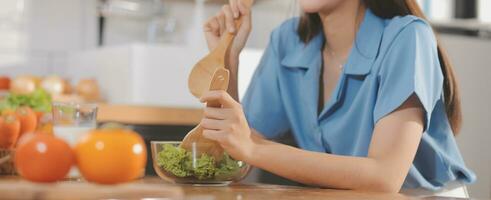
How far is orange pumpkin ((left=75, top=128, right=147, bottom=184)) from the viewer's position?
3.10 ft

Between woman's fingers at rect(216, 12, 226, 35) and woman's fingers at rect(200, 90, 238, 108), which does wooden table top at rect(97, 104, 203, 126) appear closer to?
woman's fingers at rect(216, 12, 226, 35)

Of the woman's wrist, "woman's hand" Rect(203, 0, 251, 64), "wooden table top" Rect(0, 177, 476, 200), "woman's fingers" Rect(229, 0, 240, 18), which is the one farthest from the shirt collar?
"wooden table top" Rect(0, 177, 476, 200)

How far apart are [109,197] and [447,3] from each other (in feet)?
10.8

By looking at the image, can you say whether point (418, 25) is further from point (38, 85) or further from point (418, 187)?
point (38, 85)

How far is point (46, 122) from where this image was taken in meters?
1.59

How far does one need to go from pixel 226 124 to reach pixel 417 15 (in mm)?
672

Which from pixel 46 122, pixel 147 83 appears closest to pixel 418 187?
pixel 46 122

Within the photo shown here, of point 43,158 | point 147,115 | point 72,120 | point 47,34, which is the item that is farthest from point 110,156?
point 47,34

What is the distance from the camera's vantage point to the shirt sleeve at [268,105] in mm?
1975

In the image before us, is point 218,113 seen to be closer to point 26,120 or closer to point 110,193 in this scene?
point 26,120

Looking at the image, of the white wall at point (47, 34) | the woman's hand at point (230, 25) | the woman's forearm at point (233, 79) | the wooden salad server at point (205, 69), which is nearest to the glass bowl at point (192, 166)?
the wooden salad server at point (205, 69)

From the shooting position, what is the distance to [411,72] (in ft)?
5.21

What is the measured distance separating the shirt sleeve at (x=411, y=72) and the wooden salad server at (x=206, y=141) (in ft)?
1.21

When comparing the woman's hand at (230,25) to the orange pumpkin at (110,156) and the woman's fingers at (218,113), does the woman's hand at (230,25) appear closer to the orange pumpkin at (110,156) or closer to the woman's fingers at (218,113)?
the woman's fingers at (218,113)
